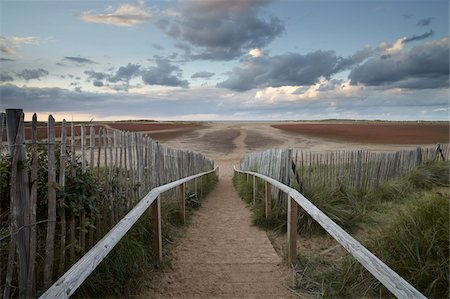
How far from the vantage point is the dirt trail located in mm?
3812

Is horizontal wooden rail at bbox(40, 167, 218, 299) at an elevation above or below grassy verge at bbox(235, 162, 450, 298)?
above

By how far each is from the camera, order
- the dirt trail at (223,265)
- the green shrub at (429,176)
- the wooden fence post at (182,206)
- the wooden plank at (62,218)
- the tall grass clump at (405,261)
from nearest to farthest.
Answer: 1. the wooden plank at (62,218)
2. the tall grass clump at (405,261)
3. the dirt trail at (223,265)
4. the wooden fence post at (182,206)
5. the green shrub at (429,176)

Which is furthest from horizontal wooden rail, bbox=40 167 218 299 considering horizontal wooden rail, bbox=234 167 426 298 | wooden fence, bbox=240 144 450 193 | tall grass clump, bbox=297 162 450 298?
wooden fence, bbox=240 144 450 193

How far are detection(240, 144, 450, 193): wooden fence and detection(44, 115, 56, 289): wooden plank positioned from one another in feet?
17.0

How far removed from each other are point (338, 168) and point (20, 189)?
7875mm

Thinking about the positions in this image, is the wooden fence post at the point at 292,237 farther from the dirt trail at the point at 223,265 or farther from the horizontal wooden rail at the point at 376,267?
the horizontal wooden rail at the point at 376,267

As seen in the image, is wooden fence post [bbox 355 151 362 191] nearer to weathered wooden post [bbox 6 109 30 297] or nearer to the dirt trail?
the dirt trail

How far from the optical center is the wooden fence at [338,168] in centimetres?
744

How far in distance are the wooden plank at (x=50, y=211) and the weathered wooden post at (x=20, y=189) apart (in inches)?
7.4

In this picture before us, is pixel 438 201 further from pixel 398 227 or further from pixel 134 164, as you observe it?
pixel 134 164

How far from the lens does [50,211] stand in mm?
2748

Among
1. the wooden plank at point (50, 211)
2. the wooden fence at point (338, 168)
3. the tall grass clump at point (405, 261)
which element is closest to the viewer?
the wooden plank at point (50, 211)

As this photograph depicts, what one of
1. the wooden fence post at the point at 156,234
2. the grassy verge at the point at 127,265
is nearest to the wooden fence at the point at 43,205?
the grassy verge at the point at 127,265

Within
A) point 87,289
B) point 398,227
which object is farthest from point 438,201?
point 87,289
